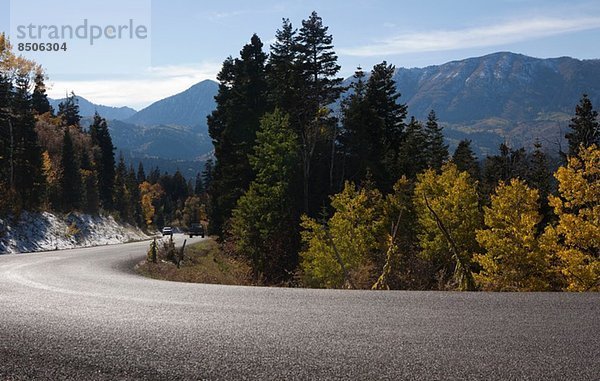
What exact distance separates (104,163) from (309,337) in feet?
363

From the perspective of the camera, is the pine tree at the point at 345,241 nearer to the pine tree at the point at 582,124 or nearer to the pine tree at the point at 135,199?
the pine tree at the point at 582,124

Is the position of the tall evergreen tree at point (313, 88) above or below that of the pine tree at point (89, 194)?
above

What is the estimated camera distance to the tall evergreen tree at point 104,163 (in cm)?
10344

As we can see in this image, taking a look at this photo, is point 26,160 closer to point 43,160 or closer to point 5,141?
point 5,141

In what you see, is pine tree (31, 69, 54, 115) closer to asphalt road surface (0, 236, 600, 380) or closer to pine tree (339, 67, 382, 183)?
pine tree (339, 67, 382, 183)

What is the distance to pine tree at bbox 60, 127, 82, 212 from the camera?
233 ft

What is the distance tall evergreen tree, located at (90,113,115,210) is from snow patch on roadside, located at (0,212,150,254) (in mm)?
26785

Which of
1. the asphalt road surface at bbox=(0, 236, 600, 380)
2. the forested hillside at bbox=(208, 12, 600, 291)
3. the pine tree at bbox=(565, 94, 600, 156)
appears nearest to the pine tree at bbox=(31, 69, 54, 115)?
the forested hillside at bbox=(208, 12, 600, 291)

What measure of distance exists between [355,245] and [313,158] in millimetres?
16786

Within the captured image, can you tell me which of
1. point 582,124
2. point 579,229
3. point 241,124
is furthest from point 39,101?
point 579,229

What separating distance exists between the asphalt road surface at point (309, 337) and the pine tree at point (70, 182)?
223 feet

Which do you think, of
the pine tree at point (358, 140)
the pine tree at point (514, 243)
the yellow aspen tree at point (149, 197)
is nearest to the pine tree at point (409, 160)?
the pine tree at point (358, 140)

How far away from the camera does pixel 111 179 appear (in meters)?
107

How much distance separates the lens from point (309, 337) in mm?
5551
